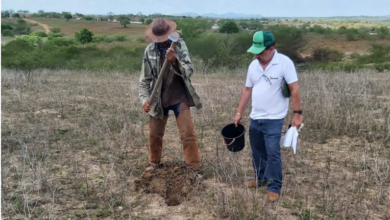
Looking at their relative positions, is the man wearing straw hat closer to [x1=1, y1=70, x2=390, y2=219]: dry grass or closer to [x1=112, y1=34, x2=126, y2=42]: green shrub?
[x1=1, y1=70, x2=390, y2=219]: dry grass

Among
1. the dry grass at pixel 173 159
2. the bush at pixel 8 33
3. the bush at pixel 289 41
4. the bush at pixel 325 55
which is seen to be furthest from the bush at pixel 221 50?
the bush at pixel 8 33

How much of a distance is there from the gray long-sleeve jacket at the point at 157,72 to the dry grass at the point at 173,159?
0.63 meters

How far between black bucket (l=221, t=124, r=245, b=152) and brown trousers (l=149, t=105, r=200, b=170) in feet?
1.00

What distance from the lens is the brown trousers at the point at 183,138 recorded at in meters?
3.62

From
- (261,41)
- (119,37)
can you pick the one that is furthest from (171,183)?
(119,37)

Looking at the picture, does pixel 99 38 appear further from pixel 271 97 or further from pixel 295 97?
pixel 295 97

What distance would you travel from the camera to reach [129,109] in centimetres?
680

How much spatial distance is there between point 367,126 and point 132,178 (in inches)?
137

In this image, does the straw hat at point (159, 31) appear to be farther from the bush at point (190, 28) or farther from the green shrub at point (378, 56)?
the green shrub at point (378, 56)

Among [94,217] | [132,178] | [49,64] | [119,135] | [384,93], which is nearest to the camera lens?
[94,217]

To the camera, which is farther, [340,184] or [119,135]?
[119,135]

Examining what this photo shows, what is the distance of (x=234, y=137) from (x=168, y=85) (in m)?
0.78

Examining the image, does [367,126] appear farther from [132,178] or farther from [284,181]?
[132,178]

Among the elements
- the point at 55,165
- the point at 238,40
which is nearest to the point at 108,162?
the point at 55,165
